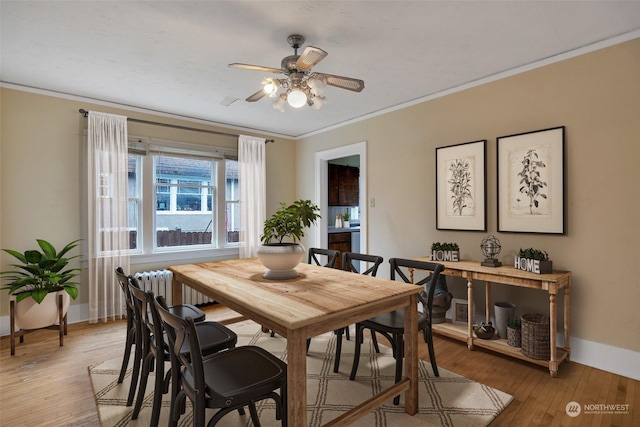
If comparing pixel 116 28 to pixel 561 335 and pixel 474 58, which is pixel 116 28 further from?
pixel 561 335

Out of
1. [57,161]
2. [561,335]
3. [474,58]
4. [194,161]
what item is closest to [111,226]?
[57,161]

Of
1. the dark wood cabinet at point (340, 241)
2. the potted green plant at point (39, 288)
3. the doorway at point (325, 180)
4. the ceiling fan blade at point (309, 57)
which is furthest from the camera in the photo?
the dark wood cabinet at point (340, 241)

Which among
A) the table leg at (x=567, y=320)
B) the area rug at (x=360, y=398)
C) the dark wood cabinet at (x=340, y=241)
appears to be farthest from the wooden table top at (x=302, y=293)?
the dark wood cabinet at (x=340, y=241)

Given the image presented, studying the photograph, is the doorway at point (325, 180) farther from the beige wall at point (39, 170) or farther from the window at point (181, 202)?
the beige wall at point (39, 170)

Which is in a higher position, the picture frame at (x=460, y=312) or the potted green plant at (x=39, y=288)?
the potted green plant at (x=39, y=288)

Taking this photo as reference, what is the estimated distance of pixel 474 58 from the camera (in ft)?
9.15

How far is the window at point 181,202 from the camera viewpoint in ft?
13.6

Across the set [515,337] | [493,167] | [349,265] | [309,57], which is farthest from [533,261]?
[309,57]

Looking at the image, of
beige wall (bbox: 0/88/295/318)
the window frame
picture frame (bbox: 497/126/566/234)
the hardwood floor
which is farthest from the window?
picture frame (bbox: 497/126/566/234)

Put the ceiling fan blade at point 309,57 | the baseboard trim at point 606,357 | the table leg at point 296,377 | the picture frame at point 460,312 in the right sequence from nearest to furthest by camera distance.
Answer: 1. the table leg at point 296,377
2. the ceiling fan blade at point 309,57
3. the baseboard trim at point 606,357
4. the picture frame at point 460,312

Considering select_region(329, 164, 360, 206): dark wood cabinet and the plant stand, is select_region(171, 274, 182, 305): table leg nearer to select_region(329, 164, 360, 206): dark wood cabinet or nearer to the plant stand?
the plant stand

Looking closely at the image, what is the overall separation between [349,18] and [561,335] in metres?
2.98

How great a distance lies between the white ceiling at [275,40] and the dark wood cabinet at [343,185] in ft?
8.85

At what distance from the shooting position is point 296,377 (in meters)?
1.44
